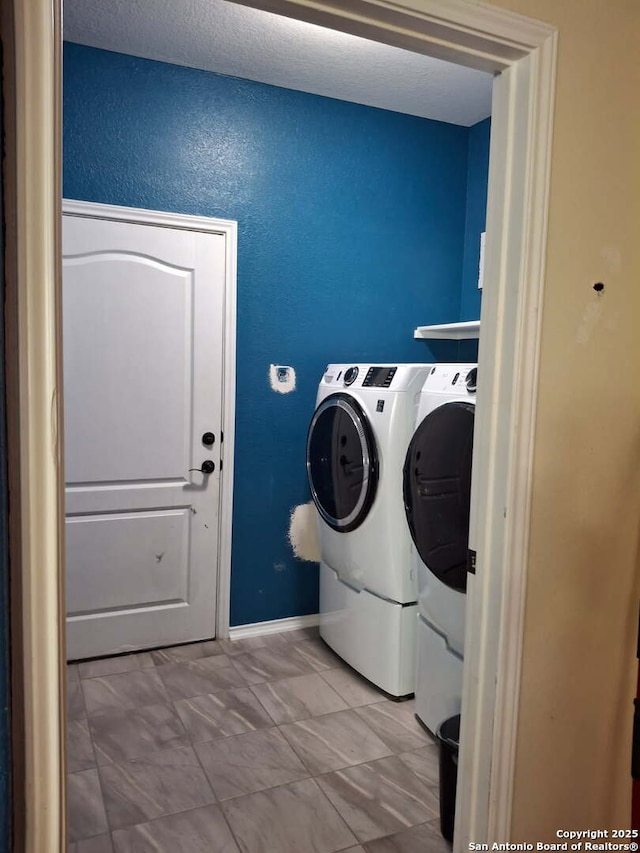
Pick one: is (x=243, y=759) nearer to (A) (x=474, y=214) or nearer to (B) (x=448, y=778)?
(B) (x=448, y=778)

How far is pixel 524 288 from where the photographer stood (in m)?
1.24

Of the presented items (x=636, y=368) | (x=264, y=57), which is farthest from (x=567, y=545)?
(x=264, y=57)

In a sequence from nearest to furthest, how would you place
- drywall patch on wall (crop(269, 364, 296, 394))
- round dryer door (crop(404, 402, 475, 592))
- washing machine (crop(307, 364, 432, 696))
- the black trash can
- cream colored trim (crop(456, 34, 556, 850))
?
cream colored trim (crop(456, 34, 556, 850)) → the black trash can → round dryer door (crop(404, 402, 475, 592)) → washing machine (crop(307, 364, 432, 696)) → drywall patch on wall (crop(269, 364, 296, 394))

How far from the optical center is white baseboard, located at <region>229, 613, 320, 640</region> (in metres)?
3.00

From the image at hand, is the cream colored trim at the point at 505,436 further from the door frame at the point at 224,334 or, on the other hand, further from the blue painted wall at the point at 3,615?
the door frame at the point at 224,334

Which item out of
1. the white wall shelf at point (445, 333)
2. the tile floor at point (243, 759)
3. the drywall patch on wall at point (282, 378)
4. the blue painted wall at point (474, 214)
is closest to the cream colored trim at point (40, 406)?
the tile floor at point (243, 759)

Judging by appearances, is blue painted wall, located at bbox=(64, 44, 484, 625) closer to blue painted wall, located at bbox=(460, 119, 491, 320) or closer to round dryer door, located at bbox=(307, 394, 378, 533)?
blue painted wall, located at bbox=(460, 119, 491, 320)

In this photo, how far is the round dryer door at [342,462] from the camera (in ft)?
7.93

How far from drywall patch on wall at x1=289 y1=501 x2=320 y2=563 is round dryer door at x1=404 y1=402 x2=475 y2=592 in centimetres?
98

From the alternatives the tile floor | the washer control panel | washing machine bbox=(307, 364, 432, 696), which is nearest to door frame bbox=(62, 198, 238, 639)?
the tile floor

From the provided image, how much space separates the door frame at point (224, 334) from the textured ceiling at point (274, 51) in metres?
0.64

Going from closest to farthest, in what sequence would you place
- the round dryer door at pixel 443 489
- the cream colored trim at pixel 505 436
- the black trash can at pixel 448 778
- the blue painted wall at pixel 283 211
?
1. the cream colored trim at pixel 505 436
2. the black trash can at pixel 448 778
3. the round dryer door at pixel 443 489
4. the blue painted wall at pixel 283 211

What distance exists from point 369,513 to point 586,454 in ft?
3.86

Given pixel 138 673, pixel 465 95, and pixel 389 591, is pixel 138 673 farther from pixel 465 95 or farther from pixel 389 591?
pixel 465 95
